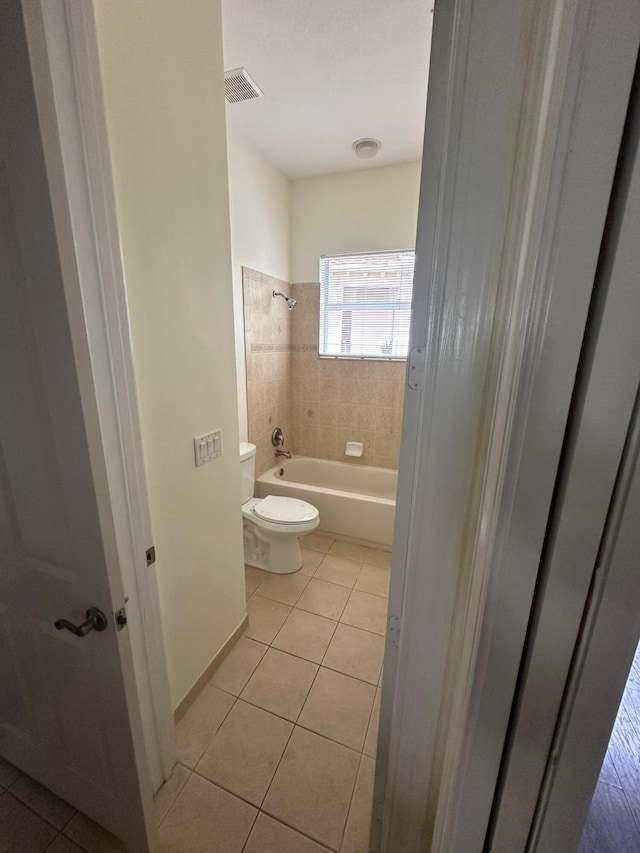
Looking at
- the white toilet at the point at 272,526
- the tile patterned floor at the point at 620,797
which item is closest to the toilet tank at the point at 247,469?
the white toilet at the point at 272,526

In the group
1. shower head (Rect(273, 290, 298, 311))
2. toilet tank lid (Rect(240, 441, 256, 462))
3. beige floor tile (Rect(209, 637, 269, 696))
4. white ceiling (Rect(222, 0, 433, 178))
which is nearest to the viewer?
white ceiling (Rect(222, 0, 433, 178))

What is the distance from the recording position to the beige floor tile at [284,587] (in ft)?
6.54

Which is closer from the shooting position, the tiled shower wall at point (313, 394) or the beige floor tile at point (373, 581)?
the beige floor tile at point (373, 581)

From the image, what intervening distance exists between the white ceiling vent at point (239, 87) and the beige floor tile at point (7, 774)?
2.97 m

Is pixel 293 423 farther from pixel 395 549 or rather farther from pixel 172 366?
pixel 395 549

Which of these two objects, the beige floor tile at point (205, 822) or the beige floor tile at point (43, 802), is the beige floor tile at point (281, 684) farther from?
the beige floor tile at point (43, 802)

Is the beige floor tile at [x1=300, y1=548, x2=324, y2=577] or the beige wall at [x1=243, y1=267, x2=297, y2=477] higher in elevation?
the beige wall at [x1=243, y1=267, x2=297, y2=477]

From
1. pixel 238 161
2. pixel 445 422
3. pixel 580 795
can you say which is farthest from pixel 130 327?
pixel 238 161

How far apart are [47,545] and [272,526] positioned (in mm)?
1346

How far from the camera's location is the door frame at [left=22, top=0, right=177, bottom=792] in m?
0.58

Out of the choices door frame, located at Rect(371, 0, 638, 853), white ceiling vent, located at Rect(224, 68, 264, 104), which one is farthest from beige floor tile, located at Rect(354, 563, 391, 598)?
white ceiling vent, located at Rect(224, 68, 264, 104)

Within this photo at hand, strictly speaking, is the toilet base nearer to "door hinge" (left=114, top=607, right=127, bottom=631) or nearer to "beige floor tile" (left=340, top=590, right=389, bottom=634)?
"beige floor tile" (left=340, top=590, right=389, bottom=634)

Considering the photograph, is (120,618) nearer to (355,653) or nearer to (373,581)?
(355,653)

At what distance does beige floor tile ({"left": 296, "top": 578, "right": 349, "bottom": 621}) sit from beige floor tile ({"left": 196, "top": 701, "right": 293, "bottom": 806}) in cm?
58
